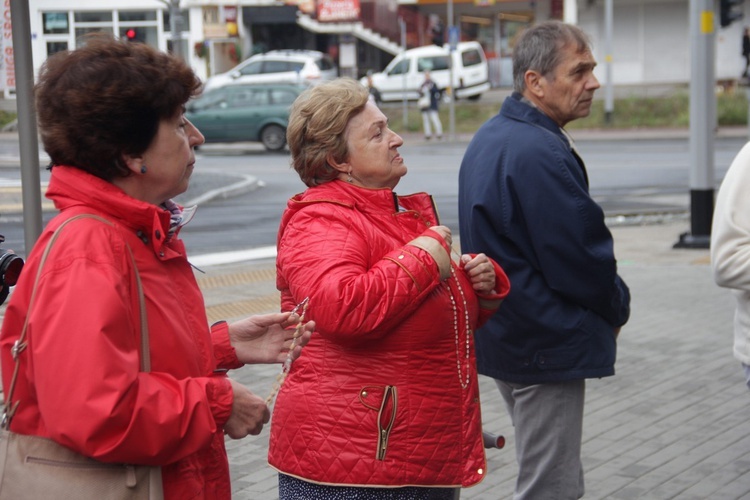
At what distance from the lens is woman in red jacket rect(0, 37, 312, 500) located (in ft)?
7.04

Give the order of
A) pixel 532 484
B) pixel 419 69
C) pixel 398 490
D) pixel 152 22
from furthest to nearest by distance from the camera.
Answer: pixel 419 69, pixel 152 22, pixel 532 484, pixel 398 490

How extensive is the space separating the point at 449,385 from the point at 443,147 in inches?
1022

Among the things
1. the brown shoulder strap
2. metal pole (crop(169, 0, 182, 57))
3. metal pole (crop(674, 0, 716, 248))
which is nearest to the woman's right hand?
the brown shoulder strap

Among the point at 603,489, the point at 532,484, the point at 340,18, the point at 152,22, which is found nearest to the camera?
the point at 532,484

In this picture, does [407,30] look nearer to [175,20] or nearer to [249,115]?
[249,115]

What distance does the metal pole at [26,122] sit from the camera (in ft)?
17.9

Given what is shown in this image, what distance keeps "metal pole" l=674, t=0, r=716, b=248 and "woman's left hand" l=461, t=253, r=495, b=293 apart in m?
9.19

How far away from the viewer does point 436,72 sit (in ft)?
123

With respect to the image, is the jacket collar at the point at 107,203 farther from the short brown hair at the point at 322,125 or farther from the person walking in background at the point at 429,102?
the person walking in background at the point at 429,102

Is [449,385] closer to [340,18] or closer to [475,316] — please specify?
[475,316]

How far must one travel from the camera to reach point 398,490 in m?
2.98

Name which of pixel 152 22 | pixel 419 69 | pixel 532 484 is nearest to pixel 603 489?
pixel 532 484

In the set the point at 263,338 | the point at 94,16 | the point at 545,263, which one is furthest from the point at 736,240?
the point at 94,16

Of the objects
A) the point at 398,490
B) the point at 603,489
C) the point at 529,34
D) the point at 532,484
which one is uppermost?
the point at 529,34
